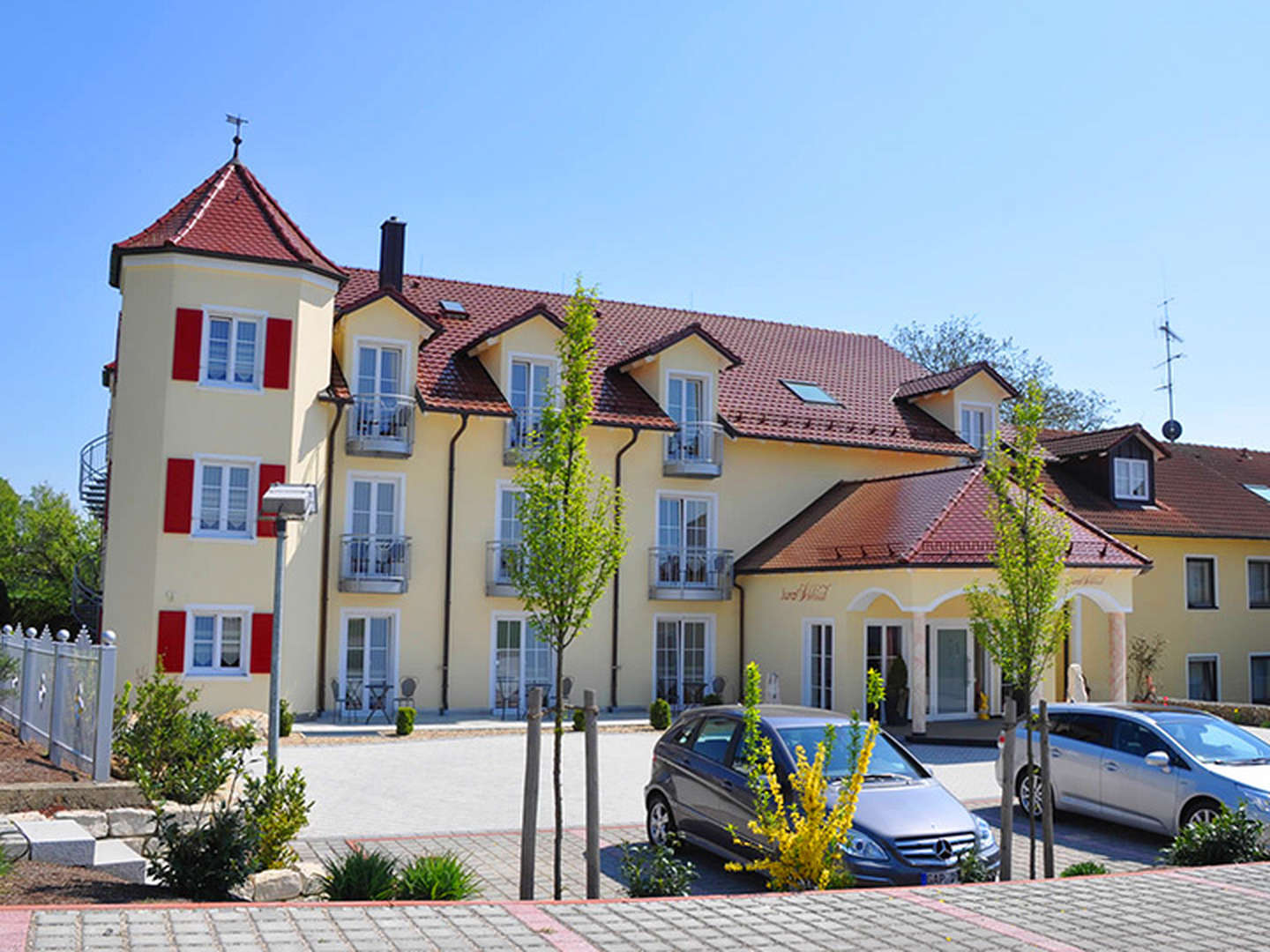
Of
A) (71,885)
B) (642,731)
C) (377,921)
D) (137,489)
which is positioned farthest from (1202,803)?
(137,489)

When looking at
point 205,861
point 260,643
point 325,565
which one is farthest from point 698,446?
point 205,861

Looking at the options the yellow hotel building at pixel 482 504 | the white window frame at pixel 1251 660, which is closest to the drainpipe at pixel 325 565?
the yellow hotel building at pixel 482 504

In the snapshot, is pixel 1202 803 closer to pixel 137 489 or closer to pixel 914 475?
pixel 914 475

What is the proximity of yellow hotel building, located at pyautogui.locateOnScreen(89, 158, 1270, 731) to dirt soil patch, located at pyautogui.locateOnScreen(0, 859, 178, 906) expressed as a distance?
44.0 feet

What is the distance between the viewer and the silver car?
40.6ft

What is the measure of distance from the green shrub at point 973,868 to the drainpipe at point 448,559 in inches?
666

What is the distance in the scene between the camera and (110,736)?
37.7 ft

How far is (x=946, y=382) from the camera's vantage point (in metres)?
31.5

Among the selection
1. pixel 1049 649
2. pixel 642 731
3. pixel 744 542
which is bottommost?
pixel 642 731

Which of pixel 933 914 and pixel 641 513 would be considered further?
pixel 641 513

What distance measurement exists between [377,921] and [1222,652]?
2996 cm

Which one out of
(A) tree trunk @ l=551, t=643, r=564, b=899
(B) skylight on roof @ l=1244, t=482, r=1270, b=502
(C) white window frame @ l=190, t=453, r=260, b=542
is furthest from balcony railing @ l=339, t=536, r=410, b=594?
(B) skylight on roof @ l=1244, t=482, r=1270, b=502

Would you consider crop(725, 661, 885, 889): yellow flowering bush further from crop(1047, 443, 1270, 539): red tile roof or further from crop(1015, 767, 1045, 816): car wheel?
crop(1047, 443, 1270, 539): red tile roof

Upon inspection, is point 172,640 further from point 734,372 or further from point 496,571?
point 734,372
